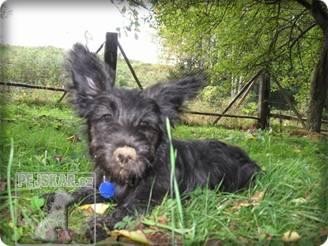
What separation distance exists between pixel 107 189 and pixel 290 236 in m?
0.62

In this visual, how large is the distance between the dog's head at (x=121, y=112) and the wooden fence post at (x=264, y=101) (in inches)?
9.0

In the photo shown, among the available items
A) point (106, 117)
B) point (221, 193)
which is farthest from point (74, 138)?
point (221, 193)

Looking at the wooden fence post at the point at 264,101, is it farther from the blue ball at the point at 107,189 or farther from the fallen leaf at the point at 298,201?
the blue ball at the point at 107,189

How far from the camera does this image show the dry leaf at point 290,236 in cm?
210

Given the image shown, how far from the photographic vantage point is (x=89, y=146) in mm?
2164

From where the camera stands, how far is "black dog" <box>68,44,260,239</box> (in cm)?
206

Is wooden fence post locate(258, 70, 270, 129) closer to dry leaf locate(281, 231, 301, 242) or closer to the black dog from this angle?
the black dog

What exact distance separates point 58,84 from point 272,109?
2.44 feet

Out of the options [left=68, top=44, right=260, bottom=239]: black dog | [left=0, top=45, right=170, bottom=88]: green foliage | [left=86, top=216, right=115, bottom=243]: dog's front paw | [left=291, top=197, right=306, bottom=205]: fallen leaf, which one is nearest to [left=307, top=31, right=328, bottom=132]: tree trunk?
[left=291, top=197, right=306, bottom=205]: fallen leaf

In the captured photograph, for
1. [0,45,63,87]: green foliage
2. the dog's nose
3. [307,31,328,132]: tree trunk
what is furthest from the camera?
[307,31,328,132]: tree trunk

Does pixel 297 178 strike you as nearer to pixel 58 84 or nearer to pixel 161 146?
pixel 161 146

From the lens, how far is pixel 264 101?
2.26m

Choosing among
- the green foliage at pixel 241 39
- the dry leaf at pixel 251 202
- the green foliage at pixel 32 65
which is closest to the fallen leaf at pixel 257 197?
the dry leaf at pixel 251 202

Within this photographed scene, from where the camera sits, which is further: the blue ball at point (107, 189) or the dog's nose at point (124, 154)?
the blue ball at point (107, 189)
